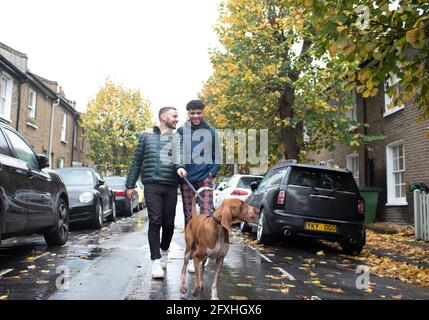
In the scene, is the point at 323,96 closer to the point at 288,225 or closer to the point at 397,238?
the point at 397,238

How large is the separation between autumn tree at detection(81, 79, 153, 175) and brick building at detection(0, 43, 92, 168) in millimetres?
1363

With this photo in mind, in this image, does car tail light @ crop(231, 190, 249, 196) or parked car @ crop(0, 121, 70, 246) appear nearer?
parked car @ crop(0, 121, 70, 246)

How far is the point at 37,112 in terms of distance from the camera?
24.8m

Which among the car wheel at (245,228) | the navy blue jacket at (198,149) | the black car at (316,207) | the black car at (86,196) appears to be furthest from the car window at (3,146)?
the car wheel at (245,228)

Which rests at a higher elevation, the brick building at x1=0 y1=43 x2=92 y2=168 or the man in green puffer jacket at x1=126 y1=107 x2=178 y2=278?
the brick building at x1=0 y1=43 x2=92 y2=168

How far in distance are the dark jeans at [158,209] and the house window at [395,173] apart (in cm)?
1162

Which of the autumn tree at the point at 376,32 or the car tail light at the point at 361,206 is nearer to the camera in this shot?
the autumn tree at the point at 376,32

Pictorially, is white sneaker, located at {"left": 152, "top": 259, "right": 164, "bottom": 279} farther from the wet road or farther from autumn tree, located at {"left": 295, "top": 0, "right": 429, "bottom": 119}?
autumn tree, located at {"left": 295, "top": 0, "right": 429, "bottom": 119}

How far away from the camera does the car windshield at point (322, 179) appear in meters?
8.89

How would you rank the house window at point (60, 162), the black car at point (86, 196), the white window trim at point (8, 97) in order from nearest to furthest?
the black car at point (86, 196)
the white window trim at point (8, 97)
the house window at point (60, 162)

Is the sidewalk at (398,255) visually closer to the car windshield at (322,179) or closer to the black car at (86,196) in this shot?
the car windshield at (322,179)

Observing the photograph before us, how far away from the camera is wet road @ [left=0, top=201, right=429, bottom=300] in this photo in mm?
4781

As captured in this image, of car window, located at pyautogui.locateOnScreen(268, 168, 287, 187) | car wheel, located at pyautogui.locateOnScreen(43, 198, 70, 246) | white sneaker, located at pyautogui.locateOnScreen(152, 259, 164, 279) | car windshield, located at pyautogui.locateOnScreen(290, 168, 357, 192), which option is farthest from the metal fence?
car wheel, located at pyautogui.locateOnScreen(43, 198, 70, 246)
